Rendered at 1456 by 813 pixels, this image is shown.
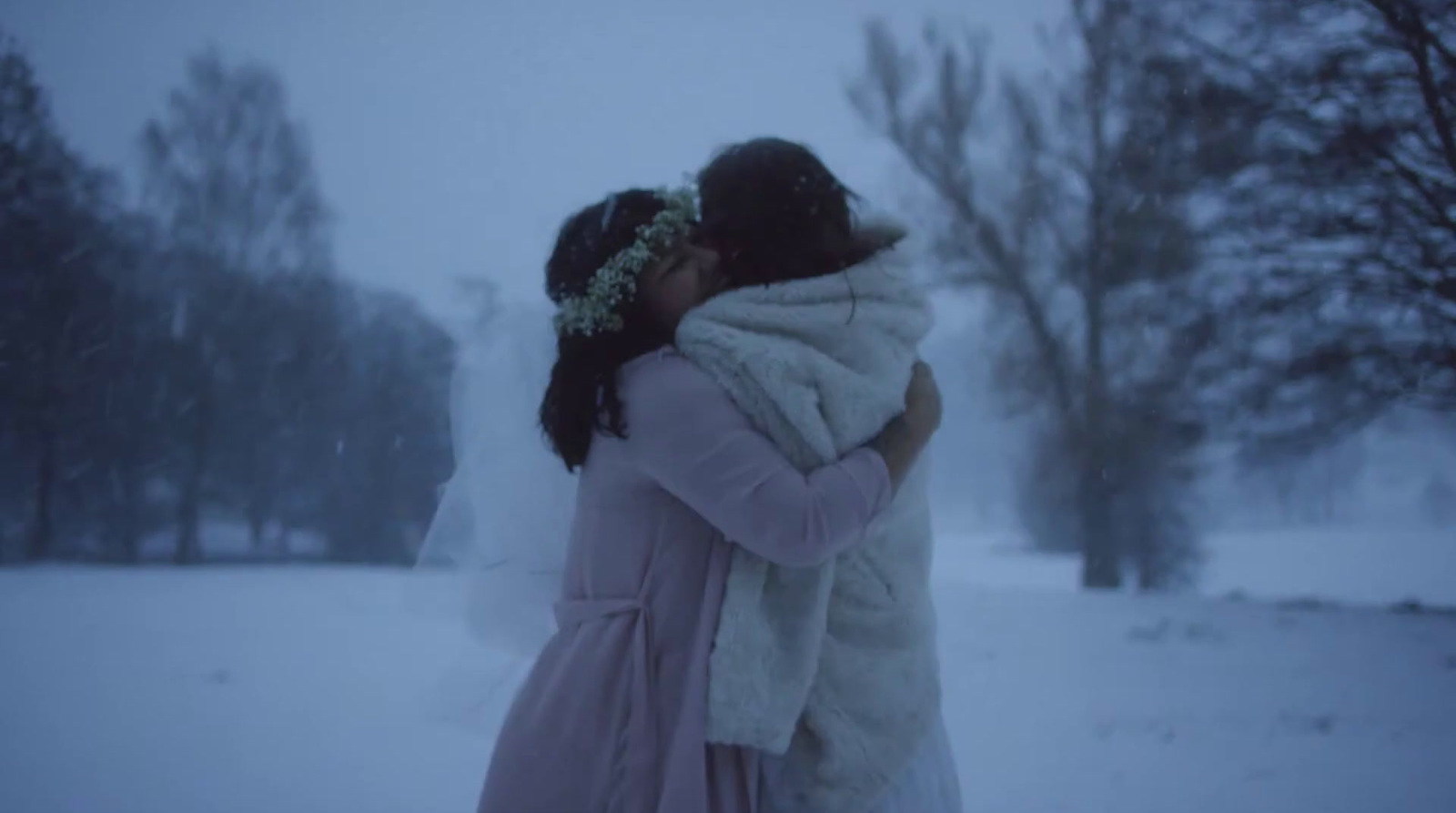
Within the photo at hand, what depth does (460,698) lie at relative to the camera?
1.70 metres

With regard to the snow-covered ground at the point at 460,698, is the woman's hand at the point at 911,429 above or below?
above

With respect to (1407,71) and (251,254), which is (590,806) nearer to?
(251,254)

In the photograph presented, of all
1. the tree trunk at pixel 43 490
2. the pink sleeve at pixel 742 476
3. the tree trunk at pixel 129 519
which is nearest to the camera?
the pink sleeve at pixel 742 476

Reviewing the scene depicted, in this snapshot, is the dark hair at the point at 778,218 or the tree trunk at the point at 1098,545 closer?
the dark hair at the point at 778,218

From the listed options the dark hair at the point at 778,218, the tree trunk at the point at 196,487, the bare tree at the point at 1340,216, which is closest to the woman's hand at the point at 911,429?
the dark hair at the point at 778,218

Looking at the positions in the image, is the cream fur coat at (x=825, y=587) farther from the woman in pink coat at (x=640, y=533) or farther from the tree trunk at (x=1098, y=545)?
the tree trunk at (x=1098, y=545)

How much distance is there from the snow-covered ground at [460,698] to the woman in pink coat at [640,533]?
0.77 m

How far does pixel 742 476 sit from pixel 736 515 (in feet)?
0.12

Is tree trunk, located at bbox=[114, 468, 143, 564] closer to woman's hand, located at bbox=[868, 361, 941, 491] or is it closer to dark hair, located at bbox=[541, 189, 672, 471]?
dark hair, located at bbox=[541, 189, 672, 471]

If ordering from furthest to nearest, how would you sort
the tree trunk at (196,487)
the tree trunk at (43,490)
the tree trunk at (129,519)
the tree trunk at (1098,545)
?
the tree trunk at (1098,545)
the tree trunk at (196,487)
the tree trunk at (129,519)
the tree trunk at (43,490)

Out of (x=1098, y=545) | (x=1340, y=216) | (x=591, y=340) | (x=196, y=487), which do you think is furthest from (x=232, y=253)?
(x=1098, y=545)

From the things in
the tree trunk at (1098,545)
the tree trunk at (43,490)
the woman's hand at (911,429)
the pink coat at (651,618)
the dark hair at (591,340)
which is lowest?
the tree trunk at (1098,545)

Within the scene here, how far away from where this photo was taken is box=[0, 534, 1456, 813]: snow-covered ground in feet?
8.46

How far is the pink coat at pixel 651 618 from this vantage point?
36.0 inches
